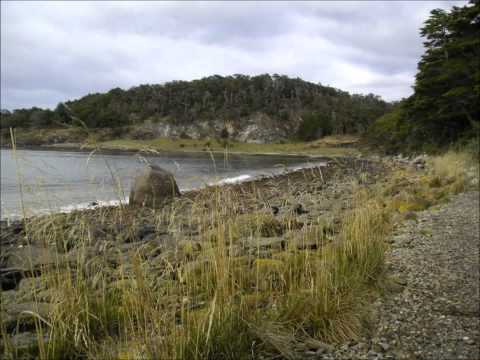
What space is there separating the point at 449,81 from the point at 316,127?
72.0 metres

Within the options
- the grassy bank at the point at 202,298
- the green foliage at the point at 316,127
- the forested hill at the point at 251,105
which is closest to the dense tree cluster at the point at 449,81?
the grassy bank at the point at 202,298

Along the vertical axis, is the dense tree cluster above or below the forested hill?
below

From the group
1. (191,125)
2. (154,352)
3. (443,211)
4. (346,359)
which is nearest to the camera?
(154,352)

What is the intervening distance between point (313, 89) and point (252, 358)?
143 m

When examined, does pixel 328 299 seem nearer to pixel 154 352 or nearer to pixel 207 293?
pixel 207 293

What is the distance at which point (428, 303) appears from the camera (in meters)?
3.85

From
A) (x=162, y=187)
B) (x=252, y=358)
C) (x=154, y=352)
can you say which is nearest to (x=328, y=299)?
(x=252, y=358)

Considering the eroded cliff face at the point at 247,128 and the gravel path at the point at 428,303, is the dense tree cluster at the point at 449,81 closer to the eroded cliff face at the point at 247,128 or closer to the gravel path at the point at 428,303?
the gravel path at the point at 428,303

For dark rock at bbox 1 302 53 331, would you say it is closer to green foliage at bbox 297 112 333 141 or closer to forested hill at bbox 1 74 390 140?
forested hill at bbox 1 74 390 140

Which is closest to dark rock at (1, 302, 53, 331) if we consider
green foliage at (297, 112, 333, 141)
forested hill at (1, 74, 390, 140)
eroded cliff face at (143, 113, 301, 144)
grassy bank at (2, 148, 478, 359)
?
grassy bank at (2, 148, 478, 359)

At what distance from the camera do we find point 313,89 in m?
138

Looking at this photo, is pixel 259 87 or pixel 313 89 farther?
pixel 313 89

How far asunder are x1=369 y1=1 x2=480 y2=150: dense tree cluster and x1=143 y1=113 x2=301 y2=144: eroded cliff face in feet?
241

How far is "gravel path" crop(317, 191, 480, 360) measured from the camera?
9.98 feet
